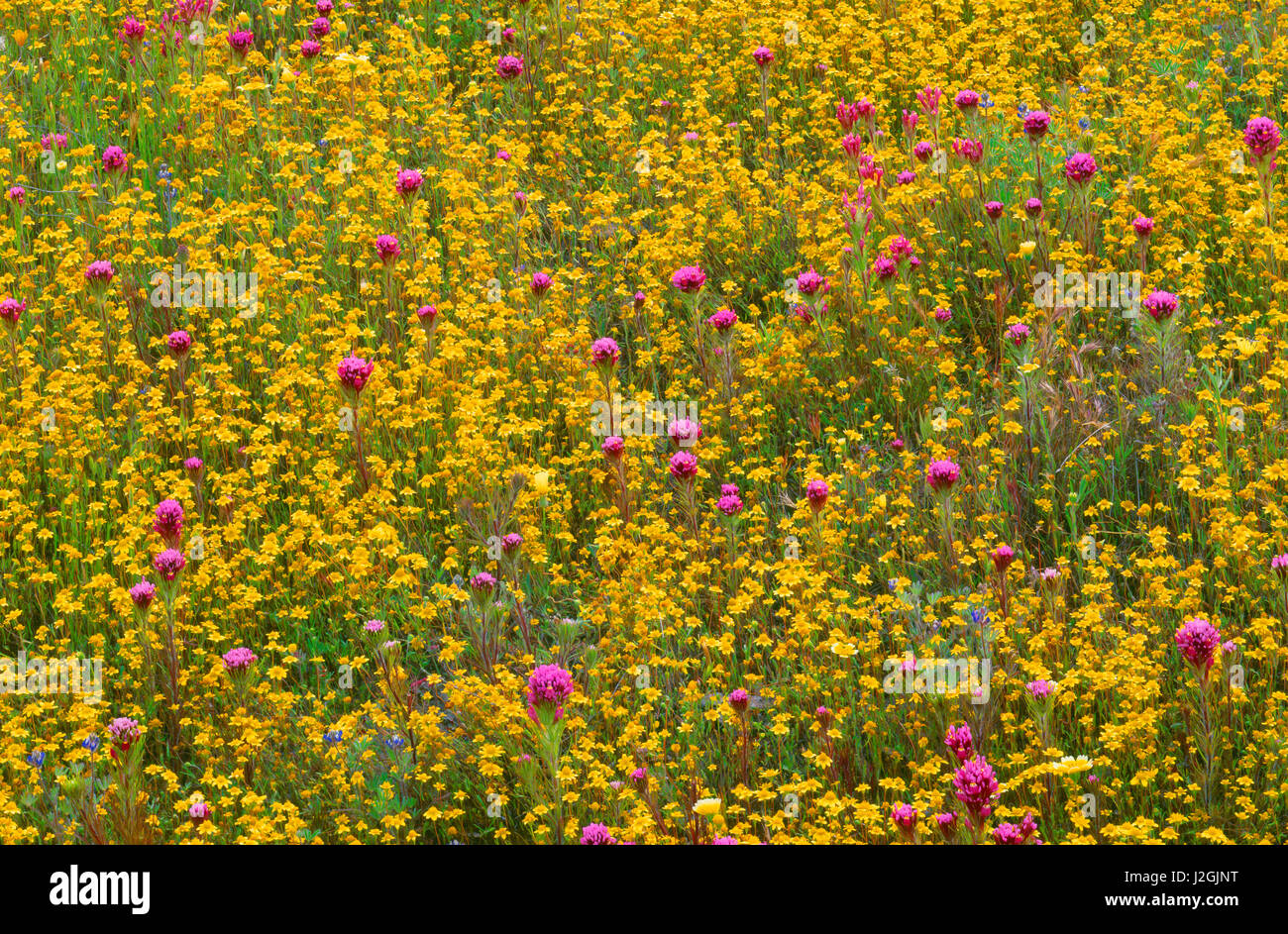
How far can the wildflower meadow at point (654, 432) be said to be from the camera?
4.38 m

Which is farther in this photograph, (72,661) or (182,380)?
(182,380)

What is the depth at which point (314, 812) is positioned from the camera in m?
4.42

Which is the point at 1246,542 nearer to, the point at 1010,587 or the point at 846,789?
the point at 1010,587

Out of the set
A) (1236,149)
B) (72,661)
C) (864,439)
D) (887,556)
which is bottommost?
(72,661)

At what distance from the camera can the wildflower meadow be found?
4375 mm

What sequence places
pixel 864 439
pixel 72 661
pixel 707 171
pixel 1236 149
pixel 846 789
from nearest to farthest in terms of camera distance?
1. pixel 846 789
2. pixel 72 661
3. pixel 864 439
4. pixel 1236 149
5. pixel 707 171

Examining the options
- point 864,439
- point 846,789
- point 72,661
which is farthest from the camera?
point 864,439

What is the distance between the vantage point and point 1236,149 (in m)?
6.66

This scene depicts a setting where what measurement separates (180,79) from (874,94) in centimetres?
441

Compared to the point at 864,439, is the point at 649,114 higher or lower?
higher

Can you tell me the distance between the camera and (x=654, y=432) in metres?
5.90

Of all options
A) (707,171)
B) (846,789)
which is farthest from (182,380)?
(846,789)

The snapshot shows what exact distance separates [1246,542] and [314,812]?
3.43 metres

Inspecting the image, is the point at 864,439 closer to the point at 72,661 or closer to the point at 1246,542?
the point at 1246,542
